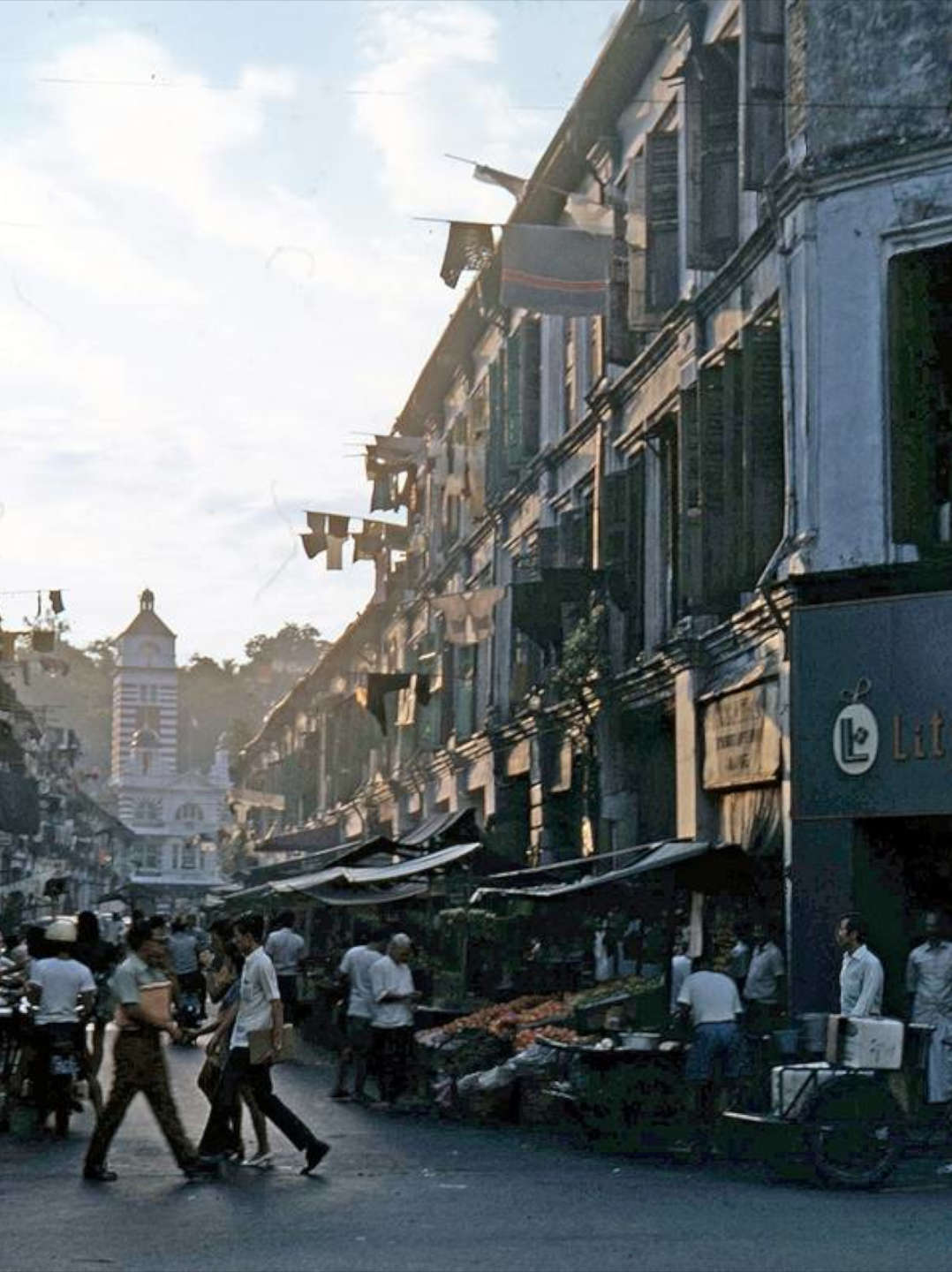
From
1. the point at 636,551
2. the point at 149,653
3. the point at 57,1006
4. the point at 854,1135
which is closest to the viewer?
the point at 854,1135

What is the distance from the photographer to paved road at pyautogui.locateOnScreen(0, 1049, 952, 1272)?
10.7 m

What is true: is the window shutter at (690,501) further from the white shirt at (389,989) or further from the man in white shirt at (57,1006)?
the man in white shirt at (57,1006)

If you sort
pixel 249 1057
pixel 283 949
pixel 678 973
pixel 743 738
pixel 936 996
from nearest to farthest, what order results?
pixel 249 1057 → pixel 936 996 → pixel 678 973 → pixel 743 738 → pixel 283 949

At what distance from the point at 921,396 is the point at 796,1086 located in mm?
8136

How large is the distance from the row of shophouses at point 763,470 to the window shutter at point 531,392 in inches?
53.4

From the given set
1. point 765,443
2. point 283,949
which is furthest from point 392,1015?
point 283,949

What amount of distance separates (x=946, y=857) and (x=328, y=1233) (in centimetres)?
1010

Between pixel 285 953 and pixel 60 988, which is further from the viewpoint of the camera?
pixel 285 953

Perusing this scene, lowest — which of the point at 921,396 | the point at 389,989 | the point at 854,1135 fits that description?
the point at 854,1135

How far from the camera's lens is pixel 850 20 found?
21125 millimetres

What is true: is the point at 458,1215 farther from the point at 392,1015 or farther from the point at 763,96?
the point at 763,96

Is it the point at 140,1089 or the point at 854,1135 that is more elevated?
the point at 140,1089

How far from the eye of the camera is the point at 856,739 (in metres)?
20.2

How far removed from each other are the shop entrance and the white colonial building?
132205mm
